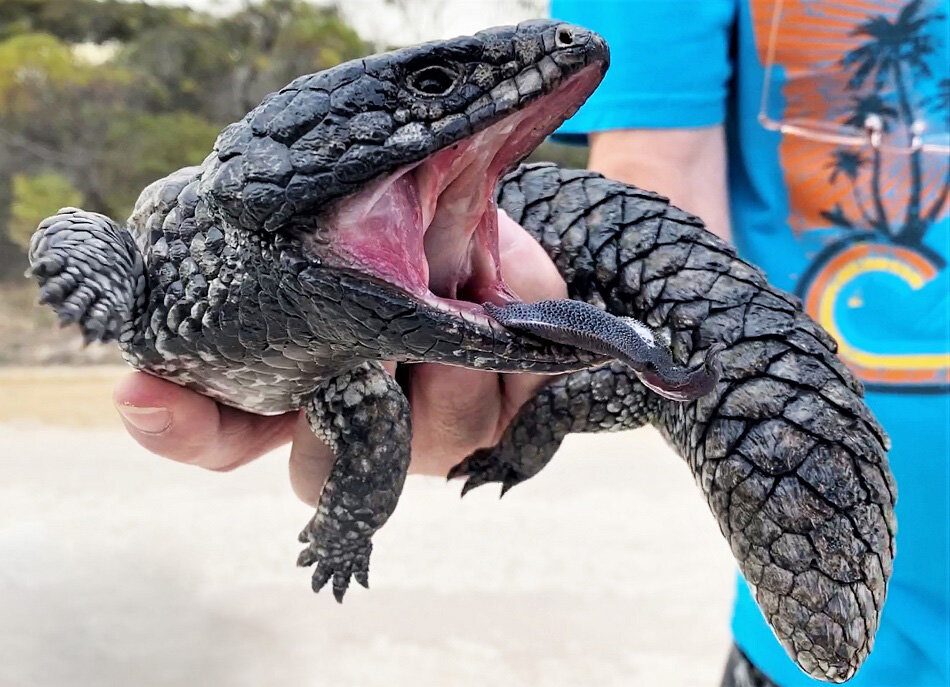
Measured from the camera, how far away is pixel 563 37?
0.53 m

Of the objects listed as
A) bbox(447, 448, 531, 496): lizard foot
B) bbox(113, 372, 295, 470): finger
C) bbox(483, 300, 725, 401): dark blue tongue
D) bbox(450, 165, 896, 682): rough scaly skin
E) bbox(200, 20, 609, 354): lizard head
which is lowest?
bbox(447, 448, 531, 496): lizard foot

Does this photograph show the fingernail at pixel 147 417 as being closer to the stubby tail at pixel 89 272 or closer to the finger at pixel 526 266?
the stubby tail at pixel 89 272

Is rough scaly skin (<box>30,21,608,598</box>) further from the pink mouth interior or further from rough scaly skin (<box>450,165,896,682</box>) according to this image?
rough scaly skin (<box>450,165,896,682</box>)

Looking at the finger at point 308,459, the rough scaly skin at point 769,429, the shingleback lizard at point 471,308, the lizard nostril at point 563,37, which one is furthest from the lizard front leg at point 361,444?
the lizard nostril at point 563,37

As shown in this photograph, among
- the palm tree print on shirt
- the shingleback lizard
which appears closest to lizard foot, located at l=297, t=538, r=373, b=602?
the shingleback lizard

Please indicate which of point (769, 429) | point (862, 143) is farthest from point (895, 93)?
point (769, 429)

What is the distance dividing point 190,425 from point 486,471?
0.34 metres

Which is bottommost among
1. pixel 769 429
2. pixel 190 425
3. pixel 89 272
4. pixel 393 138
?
pixel 190 425

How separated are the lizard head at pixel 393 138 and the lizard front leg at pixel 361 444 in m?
0.21

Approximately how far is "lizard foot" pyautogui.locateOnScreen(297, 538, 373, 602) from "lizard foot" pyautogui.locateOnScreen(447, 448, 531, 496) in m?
0.14

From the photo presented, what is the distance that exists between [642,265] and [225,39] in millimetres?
6394

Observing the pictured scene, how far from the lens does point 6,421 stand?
4254 mm

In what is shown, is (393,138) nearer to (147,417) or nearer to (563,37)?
(563,37)

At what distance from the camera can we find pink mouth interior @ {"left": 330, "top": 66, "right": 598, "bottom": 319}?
553mm
